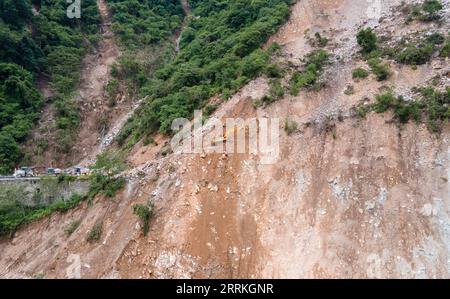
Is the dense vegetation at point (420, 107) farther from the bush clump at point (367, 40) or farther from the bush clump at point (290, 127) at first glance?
the bush clump at point (367, 40)

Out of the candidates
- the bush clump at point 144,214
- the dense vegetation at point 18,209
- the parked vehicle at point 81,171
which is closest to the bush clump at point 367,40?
the bush clump at point 144,214

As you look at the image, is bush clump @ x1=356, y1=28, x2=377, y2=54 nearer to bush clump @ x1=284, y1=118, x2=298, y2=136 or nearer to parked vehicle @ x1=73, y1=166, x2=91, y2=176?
bush clump @ x1=284, y1=118, x2=298, y2=136

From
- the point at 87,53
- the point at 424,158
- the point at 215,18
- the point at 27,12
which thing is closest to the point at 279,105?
the point at 424,158

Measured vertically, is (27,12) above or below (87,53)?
above

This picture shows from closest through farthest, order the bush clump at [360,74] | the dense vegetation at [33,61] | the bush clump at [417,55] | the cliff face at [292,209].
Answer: the cliff face at [292,209], the bush clump at [417,55], the bush clump at [360,74], the dense vegetation at [33,61]

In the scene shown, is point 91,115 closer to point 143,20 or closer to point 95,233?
point 143,20

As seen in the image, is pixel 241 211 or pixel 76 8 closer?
pixel 241 211

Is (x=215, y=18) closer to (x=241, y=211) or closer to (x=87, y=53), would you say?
(x=87, y=53)
